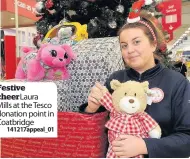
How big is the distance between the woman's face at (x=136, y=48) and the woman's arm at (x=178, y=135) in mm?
142

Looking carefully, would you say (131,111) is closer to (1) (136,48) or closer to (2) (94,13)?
(1) (136,48)

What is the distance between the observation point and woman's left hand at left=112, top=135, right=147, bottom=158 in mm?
882

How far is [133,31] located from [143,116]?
288 millimetres

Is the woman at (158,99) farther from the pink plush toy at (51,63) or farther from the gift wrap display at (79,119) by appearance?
the pink plush toy at (51,63)

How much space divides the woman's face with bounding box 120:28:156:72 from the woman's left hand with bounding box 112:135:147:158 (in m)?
0.26

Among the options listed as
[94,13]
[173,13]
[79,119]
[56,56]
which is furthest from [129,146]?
[173,13]

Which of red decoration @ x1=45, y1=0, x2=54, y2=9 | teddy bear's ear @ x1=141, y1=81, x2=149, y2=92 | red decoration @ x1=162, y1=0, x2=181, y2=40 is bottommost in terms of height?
teddy bear's ear @ x1=141, y1=81, x2=149, y2=92

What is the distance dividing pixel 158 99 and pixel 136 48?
7.3 inches

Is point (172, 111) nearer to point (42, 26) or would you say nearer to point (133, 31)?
point (133, 31)

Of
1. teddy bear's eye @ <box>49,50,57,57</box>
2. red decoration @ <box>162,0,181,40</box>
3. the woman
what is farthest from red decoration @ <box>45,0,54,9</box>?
red decoration @ <box>162,0,181,40</box>

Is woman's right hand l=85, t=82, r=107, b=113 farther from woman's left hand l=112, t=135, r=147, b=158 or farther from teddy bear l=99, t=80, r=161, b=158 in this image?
woman's left hand l=112, t=135, r=147, b=158

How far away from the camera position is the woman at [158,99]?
2.95 feet

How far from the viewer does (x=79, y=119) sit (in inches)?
42.1

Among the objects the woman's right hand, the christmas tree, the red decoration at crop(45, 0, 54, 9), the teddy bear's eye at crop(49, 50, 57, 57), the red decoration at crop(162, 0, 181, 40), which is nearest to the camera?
the woman's right hand
